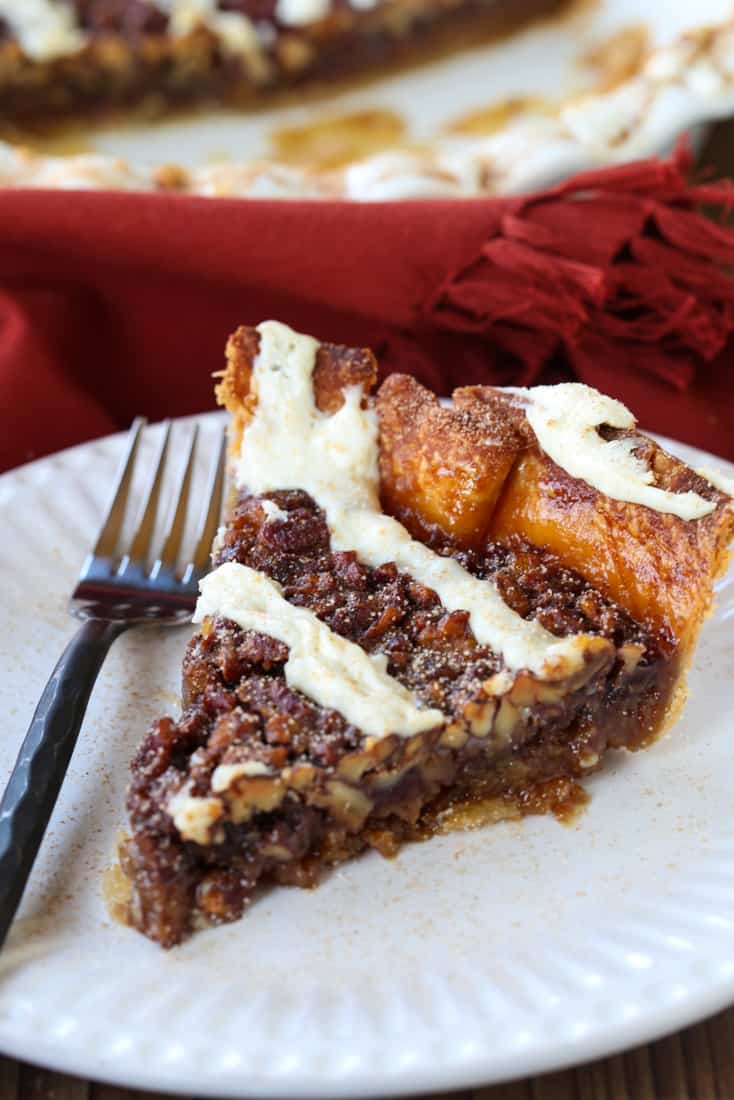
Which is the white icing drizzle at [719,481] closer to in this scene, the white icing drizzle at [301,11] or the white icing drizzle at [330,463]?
the white icing drizzle at [330,463]

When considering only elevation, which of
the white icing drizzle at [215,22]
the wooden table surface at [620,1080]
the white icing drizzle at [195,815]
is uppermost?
the white icing drizzle at [215,22]

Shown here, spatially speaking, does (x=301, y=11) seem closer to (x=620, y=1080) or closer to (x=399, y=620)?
(x=399, y=620)

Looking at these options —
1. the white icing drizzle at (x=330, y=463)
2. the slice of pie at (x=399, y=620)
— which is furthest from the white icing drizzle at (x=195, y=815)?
the white icing drizzle at (x=330, y=463)

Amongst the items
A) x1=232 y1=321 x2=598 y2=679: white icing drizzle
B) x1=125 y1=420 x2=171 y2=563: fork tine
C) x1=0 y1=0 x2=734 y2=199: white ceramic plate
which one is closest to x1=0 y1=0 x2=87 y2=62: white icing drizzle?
x1=0 y1=0 x2=734 y2=199: white ceramic plate

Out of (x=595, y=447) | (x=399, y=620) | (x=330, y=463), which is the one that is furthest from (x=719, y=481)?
(x=330, y=463)

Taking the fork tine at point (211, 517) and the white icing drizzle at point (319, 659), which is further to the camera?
the fork tine at point (211, 517)

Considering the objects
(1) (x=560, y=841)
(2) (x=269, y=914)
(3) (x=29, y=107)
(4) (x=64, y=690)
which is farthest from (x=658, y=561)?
(3) (x=29, y=107)

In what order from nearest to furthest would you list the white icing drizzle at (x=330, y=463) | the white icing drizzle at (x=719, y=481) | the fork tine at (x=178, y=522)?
the white icing drizzle at (x=719, y=481)
the white icing drizzle at (x=330, y=463)
the fork tine at (x=178, y=522)
